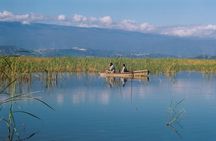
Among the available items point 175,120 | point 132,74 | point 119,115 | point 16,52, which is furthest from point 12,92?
point 132,74

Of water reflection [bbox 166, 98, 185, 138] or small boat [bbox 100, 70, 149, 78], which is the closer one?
water reflection [bbox 166, 98, 185, 138]

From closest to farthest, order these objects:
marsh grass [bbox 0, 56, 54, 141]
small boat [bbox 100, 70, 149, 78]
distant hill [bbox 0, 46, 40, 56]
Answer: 1. distant hill [bbox 0, 46, 40, 56]
2. marsh grass [bbox 0, 56, 54, 141]
3. small boat [bbox 100, 70, 149, 78]

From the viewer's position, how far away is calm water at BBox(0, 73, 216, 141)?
15.2m

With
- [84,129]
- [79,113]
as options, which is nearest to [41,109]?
[79,113]

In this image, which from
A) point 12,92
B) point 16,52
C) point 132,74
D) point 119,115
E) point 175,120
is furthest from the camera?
point 132,74

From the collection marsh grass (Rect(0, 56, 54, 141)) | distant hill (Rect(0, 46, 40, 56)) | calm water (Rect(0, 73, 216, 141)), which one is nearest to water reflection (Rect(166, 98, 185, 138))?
calm water (Rect(0, 73, 216, 141))

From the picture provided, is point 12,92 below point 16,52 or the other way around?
below

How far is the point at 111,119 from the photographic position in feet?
59.2

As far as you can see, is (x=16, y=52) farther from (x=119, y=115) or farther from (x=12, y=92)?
(x=119, y=115)

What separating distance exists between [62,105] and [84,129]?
5.48 meters

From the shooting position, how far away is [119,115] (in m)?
18.9

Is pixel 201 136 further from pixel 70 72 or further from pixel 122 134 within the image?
pixel 70 72

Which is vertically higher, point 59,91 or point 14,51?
point 14,51

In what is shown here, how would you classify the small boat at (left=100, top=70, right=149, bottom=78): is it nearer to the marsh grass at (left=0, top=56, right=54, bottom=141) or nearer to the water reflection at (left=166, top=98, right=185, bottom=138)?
the water reflection at (left=166, top=98, right=185, bottom=138)
